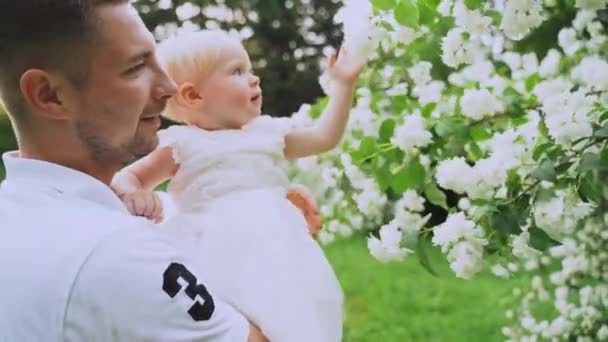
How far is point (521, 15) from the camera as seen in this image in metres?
1.14

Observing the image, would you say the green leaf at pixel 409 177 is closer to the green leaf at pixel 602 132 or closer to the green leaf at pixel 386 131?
the green leaf at pixel 386 131

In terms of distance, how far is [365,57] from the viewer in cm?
124

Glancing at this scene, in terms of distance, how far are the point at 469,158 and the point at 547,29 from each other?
47cm

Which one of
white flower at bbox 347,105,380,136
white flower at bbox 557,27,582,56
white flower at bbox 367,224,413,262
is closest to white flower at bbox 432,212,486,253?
white flower at bbox 367,224,413,262

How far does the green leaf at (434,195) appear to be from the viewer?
136 centimetres

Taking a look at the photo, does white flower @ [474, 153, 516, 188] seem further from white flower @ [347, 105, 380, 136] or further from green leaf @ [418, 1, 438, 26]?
white flower @ [347, 105, 380, 136]

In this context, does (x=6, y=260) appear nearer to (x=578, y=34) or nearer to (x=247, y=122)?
(x=247, y=122)

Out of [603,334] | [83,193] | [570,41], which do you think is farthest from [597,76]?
[603,334]

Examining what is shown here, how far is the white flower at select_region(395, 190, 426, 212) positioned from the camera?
1.36m

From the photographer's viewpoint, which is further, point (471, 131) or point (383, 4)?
point (471, 131)

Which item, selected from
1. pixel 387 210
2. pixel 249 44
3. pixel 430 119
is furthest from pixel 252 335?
pixel 249 44

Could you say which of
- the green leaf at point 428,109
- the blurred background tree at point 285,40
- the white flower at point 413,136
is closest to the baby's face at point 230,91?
the white flower at point 413,136

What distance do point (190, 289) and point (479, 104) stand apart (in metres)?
0.58

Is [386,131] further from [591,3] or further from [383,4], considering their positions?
[591,3]
